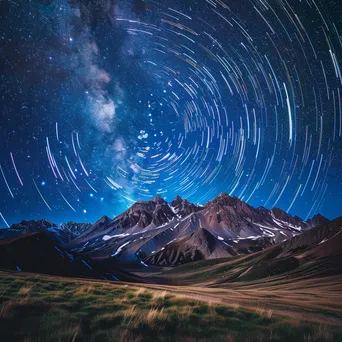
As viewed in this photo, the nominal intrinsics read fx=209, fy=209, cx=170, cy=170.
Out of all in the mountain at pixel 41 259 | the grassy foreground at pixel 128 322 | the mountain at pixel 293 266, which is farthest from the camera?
the mountain at pixel 293 266

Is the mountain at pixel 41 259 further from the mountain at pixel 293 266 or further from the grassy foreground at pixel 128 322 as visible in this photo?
the grassy foreground at pixel 128 322

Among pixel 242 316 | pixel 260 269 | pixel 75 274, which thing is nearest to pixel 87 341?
pixel 242 316

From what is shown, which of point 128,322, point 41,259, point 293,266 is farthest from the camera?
point 293,266

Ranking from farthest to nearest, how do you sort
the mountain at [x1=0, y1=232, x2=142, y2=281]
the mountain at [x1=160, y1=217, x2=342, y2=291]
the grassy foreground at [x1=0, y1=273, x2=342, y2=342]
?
1. the mountain at [x1=160, y1=217, x2=342, y2=291]
2. the mountain at [x1=0, y1=232, x2=142, y2=281]
3. the grassy foreground at [x1=0, y1=273, x2=342, y2=342]

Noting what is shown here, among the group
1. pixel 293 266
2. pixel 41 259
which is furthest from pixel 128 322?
pixel 293 266

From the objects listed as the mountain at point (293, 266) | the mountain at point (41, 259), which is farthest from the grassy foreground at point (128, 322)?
the mountain at point (41, 259)

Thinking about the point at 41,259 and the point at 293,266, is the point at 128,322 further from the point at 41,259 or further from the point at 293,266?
the point at 293,266

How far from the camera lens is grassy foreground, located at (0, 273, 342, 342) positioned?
274 inches

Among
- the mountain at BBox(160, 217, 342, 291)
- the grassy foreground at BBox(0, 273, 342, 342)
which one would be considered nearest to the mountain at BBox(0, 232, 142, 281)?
the mountain at BBox(160, 217, 342, 291)

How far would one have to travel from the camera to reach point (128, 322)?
7.96 metres

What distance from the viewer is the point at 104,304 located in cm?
989

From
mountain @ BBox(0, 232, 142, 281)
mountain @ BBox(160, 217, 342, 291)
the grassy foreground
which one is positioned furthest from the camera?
mountain @ BBox(160, 217, 342, 291)

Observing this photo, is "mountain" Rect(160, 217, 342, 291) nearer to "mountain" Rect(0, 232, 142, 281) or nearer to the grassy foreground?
"mountain" Rect(0, 232, 142, 281)

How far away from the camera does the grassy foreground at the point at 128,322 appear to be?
274 inches
